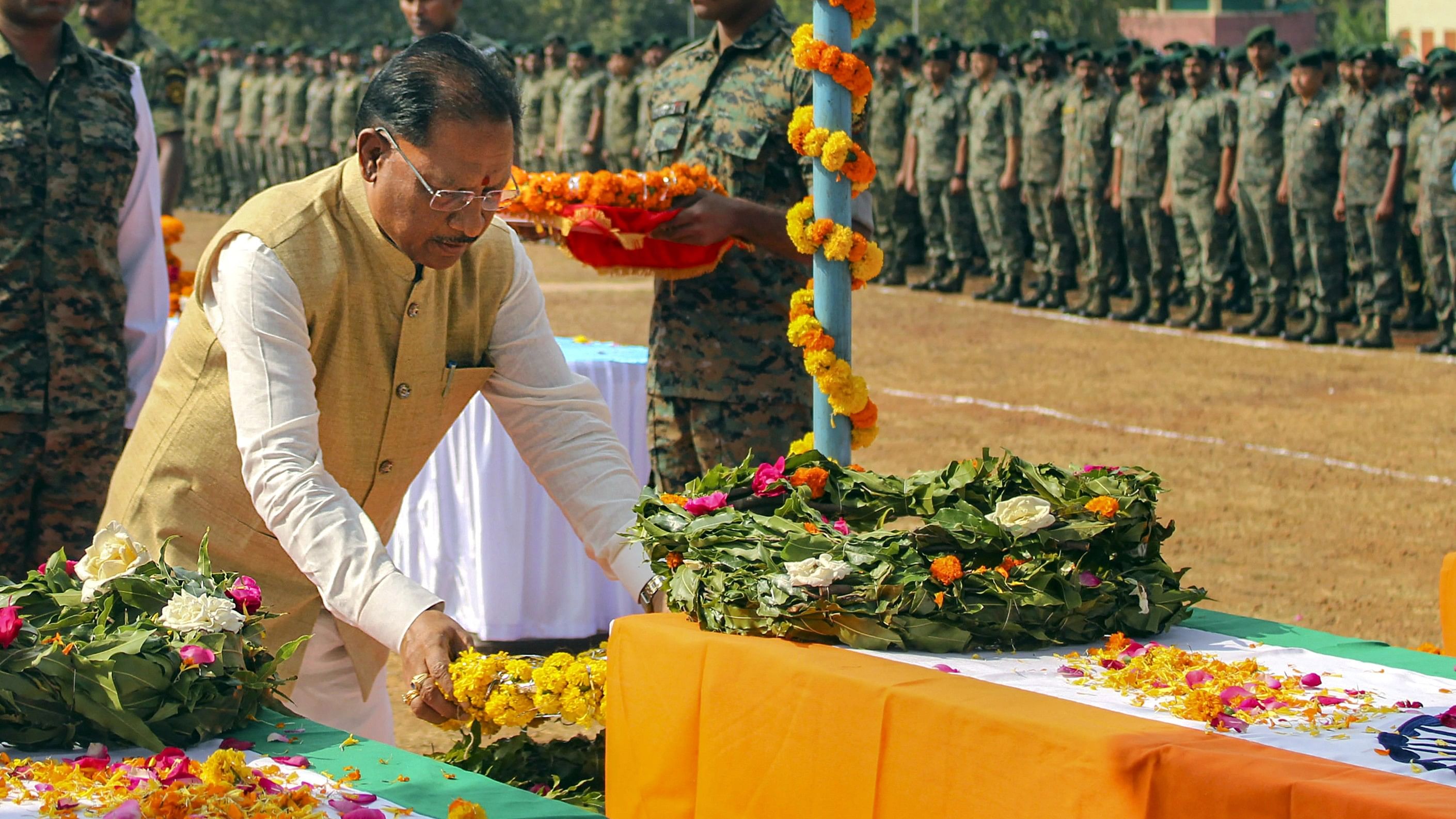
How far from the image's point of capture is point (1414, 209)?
1329 cm

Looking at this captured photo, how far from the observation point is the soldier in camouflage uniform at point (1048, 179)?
14719 mm

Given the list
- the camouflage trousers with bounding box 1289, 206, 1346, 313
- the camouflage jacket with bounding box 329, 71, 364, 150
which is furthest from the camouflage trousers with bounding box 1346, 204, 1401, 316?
the camouflage jacket with bounding box 329, 71, 364, 150

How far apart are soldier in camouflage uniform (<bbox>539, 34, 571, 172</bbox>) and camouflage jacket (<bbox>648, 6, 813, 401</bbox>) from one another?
17217 millimetres

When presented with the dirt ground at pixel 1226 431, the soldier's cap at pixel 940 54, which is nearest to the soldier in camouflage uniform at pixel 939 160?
the soldier's cap at pixel 940 54

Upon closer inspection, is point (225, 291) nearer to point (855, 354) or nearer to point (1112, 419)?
point (1112, 419)

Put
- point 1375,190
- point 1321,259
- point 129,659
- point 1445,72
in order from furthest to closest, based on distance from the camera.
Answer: point 1321,259 < point 1375,190 < point 1445,72 < point 129,659

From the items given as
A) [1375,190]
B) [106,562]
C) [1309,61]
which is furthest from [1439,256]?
[106,562]

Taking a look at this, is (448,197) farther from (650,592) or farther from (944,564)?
(944,564)

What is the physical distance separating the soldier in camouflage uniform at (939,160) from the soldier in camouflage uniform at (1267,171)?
3277mm

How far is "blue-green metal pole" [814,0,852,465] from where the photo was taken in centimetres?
363

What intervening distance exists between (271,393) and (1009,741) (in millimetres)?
1258

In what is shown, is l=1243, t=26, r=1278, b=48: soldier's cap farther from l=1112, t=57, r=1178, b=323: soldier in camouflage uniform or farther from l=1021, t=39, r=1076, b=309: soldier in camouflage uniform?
l=1021, t=39, r=1076, b=309: soldier in camouflage uniform

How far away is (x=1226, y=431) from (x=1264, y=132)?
4.84 metres

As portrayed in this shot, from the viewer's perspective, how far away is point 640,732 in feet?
8.88
